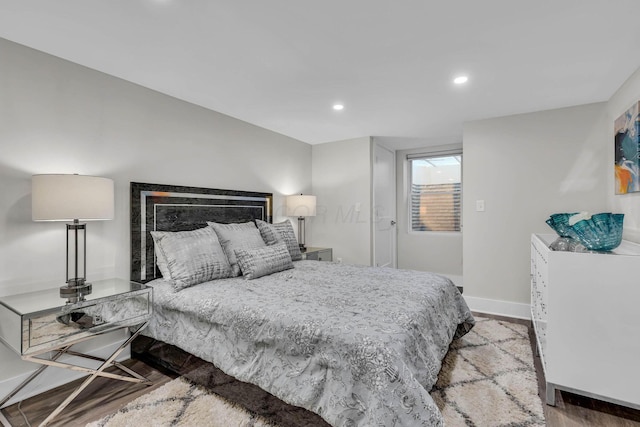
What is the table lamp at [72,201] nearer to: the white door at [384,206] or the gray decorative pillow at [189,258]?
the gray decorative pillow at [189,258]

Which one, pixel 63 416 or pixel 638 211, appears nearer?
pixel 63 416

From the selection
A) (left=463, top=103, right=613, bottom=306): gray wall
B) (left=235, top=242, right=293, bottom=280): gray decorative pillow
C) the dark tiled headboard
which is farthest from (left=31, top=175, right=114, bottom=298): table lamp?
(left=463, top=103, right=613, bottom=306): gray wall

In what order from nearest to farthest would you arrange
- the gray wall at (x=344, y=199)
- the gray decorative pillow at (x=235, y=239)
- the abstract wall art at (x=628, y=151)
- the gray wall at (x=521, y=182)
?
the abstract wall art at (x=628, y=151), the gray decorative pillow at (x=235, y=239), the gray wall at (x=521, y=182), the gray wall at (x=344, y=199)

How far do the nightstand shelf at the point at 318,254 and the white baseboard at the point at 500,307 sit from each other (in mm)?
1794

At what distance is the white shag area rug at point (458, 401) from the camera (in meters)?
1.78

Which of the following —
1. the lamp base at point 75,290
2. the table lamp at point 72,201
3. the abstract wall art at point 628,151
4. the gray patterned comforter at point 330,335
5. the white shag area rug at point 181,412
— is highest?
the abstract wall art at point 628,151

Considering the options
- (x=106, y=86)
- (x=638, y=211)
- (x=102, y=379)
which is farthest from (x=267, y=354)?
(x=638, y=211)

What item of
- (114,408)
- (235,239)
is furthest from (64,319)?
(235,239)

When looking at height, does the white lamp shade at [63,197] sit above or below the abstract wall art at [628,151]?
below

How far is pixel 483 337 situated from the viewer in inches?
115

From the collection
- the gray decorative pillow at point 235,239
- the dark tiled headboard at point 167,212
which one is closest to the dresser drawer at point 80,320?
the dark tiled headboard at point 167,212

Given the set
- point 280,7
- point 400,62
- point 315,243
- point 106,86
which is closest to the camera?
point 280,7

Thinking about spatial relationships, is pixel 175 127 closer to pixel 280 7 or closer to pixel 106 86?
pixel 106 86

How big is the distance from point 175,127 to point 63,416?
7.59 feet
